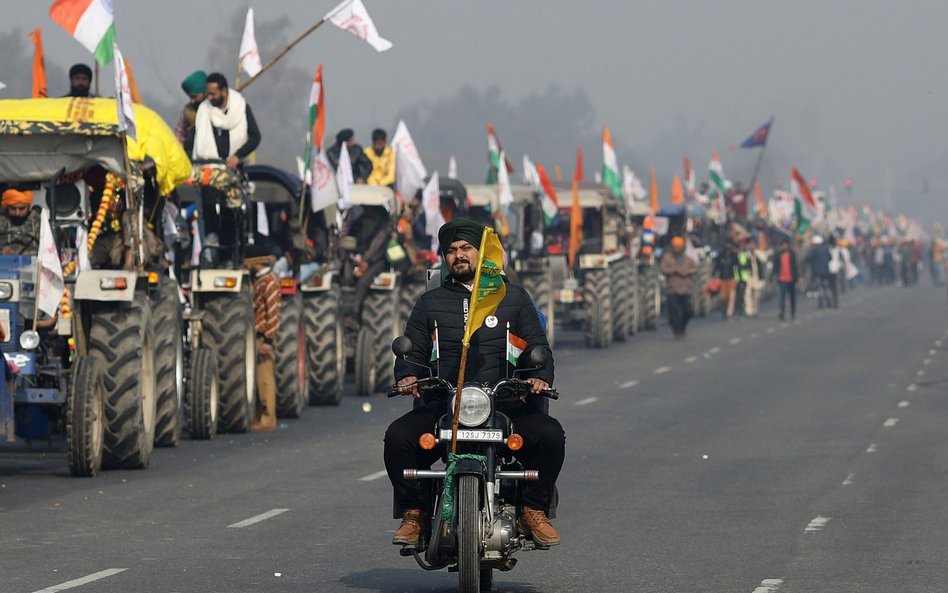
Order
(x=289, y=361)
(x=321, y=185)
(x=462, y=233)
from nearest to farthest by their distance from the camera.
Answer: (x=462, y=233), (x=289, y=361), (x=321, y=185)

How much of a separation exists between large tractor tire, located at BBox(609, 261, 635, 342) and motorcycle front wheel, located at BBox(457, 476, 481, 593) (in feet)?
102

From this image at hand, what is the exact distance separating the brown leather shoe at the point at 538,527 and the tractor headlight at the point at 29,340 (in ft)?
21.8

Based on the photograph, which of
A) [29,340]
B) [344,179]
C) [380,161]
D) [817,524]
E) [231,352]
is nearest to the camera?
[817,524]

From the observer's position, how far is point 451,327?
38.1 ft

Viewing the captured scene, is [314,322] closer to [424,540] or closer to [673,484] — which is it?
[673,484]

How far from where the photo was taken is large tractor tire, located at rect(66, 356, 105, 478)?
56.7 feet

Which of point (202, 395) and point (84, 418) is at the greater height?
point (202, 395)

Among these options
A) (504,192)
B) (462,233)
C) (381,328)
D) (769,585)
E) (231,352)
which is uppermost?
(504,192)

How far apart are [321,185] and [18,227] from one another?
9.20 meters

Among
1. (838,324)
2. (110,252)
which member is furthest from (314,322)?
(838,324)

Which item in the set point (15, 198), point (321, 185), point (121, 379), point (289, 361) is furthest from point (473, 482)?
point (321, 185)

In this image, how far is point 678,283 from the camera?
44.0 m

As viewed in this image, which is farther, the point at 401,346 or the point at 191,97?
the point at 191,97

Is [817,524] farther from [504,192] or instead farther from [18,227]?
[504,192]
